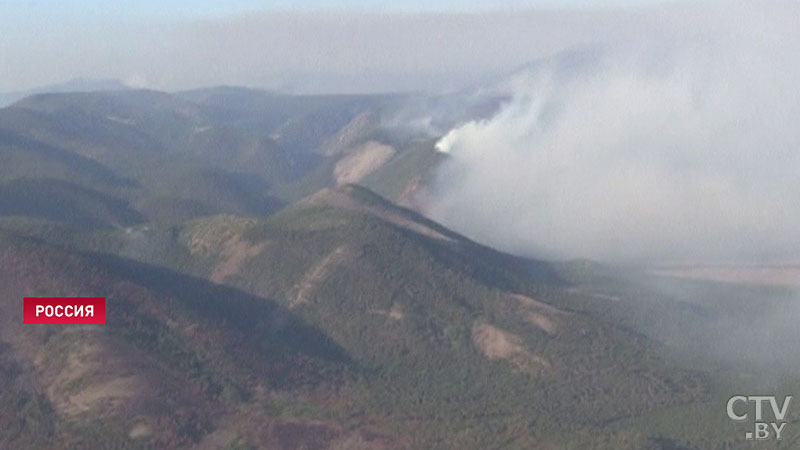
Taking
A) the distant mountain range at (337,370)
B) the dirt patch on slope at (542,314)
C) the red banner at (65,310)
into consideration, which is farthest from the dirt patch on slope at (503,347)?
the red banner at (65,310)

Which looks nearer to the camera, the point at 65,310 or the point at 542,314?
the point at 65,310

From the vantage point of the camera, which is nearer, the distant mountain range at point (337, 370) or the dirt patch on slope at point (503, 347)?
the distant mountain range at point (337, 370)

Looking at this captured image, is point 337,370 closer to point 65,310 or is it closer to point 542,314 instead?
point 65,310

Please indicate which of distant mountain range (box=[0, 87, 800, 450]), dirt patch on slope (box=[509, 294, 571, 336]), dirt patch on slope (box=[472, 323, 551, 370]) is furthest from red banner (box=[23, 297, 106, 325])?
dirt patch on slope (box=[509, 294, 571, 336])

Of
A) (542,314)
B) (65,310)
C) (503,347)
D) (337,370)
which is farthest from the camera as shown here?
(542,314)

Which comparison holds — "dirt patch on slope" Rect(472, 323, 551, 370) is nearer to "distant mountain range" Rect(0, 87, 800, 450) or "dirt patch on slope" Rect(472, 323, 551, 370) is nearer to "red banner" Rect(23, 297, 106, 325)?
"distant mountain range" Rect(0, 87, 800, 450)

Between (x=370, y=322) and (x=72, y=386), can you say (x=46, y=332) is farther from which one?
(x=370, y=322)

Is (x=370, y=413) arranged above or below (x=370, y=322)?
below

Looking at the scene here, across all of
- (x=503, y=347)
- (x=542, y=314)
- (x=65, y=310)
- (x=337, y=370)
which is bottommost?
(x=337, y=370)

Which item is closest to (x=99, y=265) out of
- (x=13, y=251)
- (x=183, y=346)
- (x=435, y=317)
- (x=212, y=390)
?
(x=13, y=251)

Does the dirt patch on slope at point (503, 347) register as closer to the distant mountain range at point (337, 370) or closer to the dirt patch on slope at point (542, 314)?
the distant mountain range at point (337, 370)

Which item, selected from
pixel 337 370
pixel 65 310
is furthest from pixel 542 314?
pixel 65 310
